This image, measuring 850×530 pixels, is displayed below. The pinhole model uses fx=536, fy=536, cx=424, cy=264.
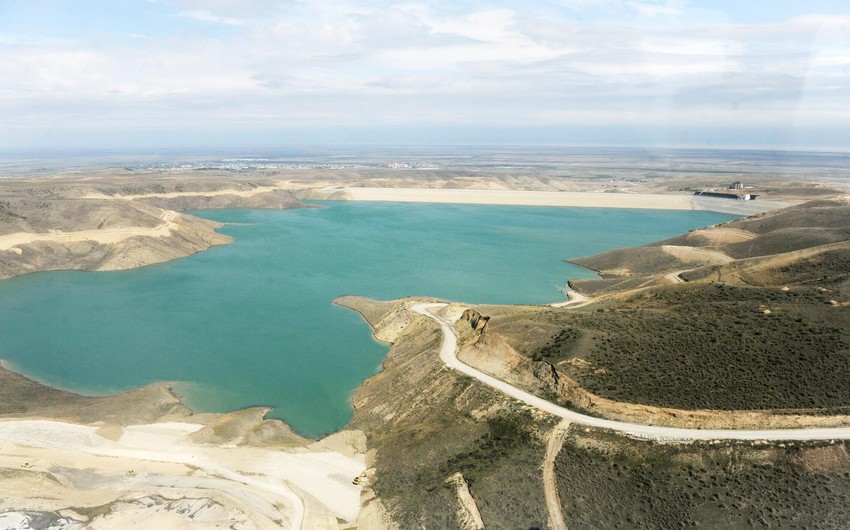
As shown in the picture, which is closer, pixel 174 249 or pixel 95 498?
pixel 95 498

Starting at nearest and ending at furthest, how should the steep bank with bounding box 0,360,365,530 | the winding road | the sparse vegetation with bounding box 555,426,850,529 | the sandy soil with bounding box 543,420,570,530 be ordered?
the sparse vegetation with bounding box 555,426,850,529
the sandy soil with bounding box 543,420,570,530
the winding road
the steep bank with bounding box 0,360,365,530

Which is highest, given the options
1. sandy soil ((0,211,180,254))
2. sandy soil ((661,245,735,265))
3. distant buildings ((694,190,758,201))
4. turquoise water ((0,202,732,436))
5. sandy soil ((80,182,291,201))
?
sandy soil ((80,182,291,201))

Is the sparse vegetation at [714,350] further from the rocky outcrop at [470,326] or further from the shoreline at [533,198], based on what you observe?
the shoreline at [533,198]

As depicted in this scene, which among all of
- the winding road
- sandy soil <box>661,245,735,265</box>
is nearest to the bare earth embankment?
the winding road

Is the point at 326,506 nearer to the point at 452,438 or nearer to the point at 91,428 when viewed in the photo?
the point at 452,438

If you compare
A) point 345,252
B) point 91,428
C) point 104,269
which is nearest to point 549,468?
point 91,428

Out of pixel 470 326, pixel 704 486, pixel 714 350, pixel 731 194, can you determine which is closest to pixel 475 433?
pixel 704 486

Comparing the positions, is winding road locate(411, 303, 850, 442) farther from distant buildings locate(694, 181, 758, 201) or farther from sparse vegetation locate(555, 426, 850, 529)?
distant buildings locate(694, 181, 758, 201)
